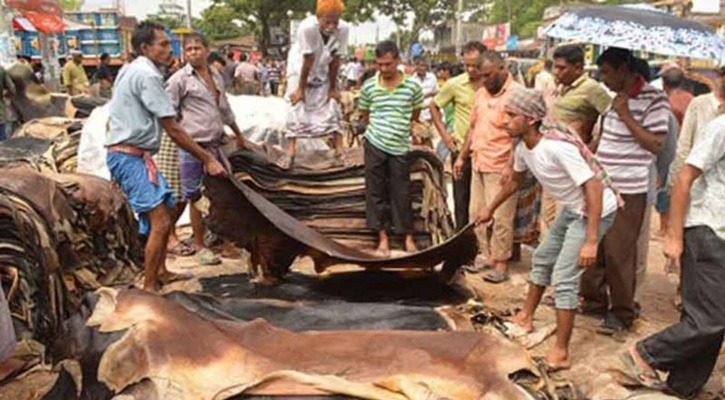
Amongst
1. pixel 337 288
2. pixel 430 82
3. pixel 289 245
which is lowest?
pixel 337 288

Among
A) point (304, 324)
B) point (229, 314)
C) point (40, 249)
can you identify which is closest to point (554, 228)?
point (304, 324)

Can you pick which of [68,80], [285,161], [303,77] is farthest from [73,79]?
[285,161]

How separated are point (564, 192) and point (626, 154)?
2.48 feet

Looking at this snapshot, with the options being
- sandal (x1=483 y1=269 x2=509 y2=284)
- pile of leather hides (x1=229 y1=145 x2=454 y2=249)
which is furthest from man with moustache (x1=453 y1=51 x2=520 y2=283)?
pile of leather hides (x1=229 y1=145 x2=454 y2=249)

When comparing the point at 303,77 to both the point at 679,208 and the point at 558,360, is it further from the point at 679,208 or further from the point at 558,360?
the point at 679,208

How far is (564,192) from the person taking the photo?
3867mm

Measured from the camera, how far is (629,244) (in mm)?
4453

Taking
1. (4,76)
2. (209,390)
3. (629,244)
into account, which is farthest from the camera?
(4,76)

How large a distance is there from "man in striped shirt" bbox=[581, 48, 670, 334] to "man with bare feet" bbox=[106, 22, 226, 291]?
2.53m

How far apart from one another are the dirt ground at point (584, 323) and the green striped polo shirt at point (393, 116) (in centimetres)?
110

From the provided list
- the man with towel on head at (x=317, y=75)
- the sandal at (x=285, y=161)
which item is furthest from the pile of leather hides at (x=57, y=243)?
the man with towel on head at (x=317, y=75)

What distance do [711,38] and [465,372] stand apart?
285 centimetres

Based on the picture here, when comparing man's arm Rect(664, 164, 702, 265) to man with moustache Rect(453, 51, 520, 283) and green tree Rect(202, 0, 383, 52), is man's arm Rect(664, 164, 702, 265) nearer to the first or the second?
man with moustache Rect(453, 51, 520, 283)

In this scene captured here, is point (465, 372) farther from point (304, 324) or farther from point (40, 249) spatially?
point (40, 249)
